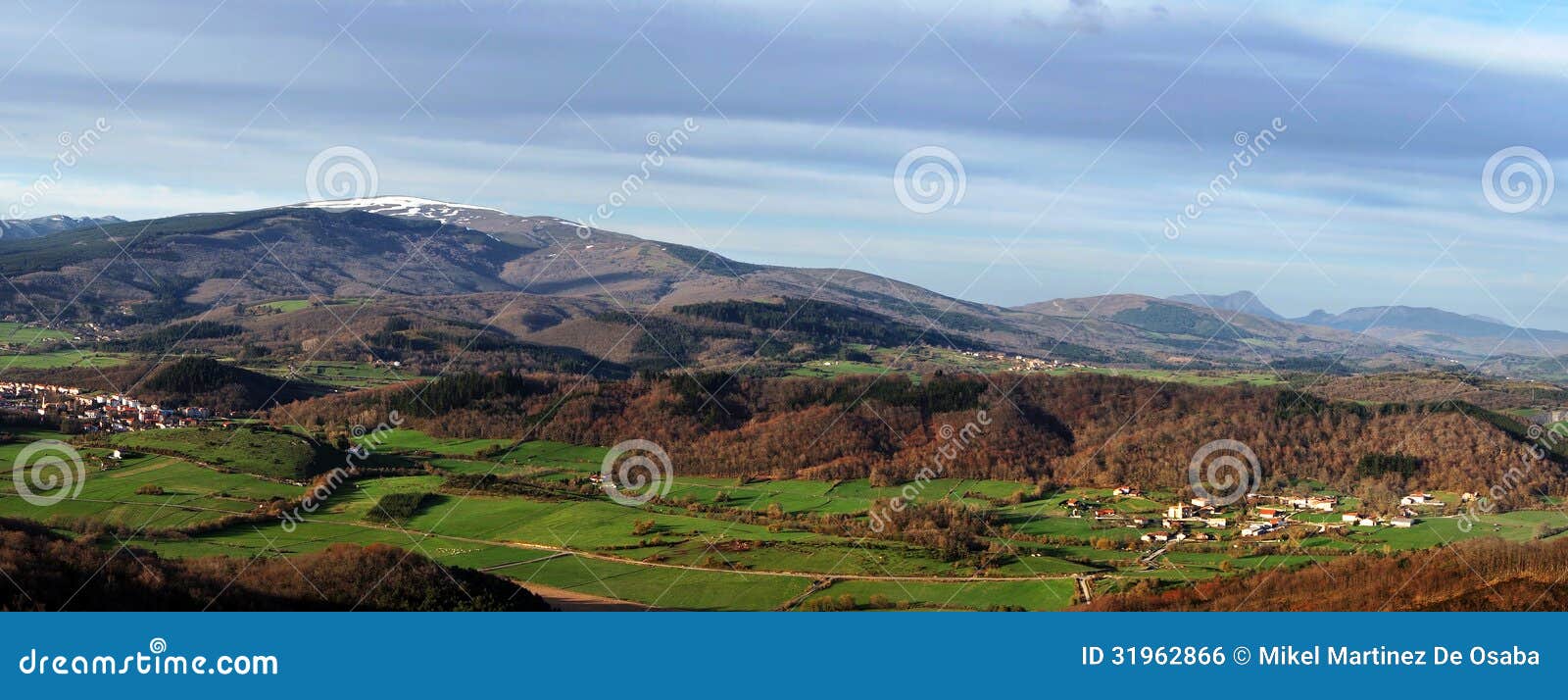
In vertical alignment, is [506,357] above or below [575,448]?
above

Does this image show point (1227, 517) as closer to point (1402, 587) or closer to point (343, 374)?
point (1402, 587)

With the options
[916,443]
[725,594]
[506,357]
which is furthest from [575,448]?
[506,357]

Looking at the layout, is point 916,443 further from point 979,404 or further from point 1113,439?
point 1113,439

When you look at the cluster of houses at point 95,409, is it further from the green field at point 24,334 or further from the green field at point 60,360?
the green field at point 24,334

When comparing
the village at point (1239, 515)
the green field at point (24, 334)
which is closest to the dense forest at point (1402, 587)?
the village at point (1239, 515)

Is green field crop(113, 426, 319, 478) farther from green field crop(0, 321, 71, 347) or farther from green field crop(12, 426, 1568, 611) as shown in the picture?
green field crop(0, 321, 71, 347)

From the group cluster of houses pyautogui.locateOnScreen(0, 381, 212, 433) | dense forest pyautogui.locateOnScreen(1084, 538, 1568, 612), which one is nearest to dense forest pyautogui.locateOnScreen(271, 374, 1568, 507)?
cluster of houses pyautogui.locateOnScreen(0, 381, 212, 433)

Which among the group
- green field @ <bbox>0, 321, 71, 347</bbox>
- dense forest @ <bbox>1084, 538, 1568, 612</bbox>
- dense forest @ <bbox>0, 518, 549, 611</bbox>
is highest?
green field @ <bbox>0, 321, 71, 347</bbox>
